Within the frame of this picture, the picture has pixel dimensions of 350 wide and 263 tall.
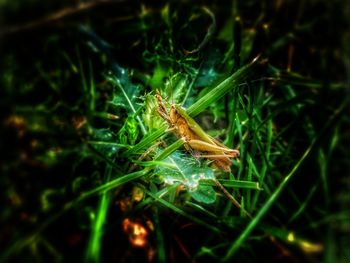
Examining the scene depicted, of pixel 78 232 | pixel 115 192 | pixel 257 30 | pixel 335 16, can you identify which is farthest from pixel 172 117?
pixel 335 16

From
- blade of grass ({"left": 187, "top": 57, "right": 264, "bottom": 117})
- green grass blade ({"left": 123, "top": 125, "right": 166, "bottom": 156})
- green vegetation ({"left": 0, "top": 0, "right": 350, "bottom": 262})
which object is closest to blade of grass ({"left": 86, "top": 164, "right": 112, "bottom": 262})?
green vegetation ({"left": 0, "top": 0, "right": 350, "bottom": 262})

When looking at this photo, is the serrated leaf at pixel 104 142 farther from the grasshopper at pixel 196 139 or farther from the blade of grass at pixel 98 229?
the grasshopper at pixel 196 139

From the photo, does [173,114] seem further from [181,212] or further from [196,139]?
[181,212]

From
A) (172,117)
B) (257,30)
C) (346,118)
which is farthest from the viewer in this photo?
(257,30)

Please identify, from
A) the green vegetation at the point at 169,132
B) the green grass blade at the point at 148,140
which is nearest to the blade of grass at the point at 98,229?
the green vegetation at the point at 169,132

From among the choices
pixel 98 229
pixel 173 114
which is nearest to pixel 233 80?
pixel 173 114

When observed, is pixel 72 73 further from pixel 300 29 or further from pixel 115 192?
pixel 300 29
